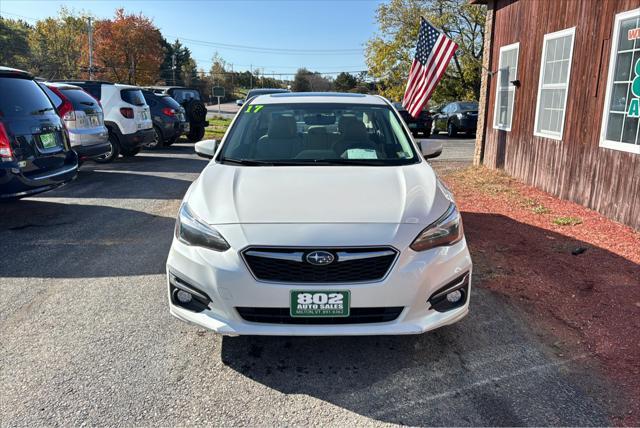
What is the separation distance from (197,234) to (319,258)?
77 centimetres

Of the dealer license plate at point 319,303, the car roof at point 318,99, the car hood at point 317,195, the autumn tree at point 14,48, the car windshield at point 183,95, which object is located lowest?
the dealer license plate at point 319,303

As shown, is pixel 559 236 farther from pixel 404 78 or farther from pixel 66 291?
pixel 404 78

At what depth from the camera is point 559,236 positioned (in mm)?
5777

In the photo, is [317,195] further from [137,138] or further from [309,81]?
[309,81]

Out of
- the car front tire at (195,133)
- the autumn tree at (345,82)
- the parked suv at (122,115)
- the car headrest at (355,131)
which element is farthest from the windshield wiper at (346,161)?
the autumn tree at (345,82)

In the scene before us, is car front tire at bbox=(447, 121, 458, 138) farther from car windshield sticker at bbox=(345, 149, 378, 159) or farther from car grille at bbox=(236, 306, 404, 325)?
car grille at bbox=(236, 306, 404, 325)

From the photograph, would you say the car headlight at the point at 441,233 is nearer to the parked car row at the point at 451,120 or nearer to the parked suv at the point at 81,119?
the parked suv at the point at 81,119

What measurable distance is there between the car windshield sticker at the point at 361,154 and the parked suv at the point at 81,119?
624 cm

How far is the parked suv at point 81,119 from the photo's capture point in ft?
28.4

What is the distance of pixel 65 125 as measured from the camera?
7676mm

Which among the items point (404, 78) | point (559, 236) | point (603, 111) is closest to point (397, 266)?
point (559, 236)

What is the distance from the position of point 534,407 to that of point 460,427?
46 centimetres

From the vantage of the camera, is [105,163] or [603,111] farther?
[105,163]

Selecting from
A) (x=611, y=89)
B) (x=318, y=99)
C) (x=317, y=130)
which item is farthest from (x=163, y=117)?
(x=611, y=89)
